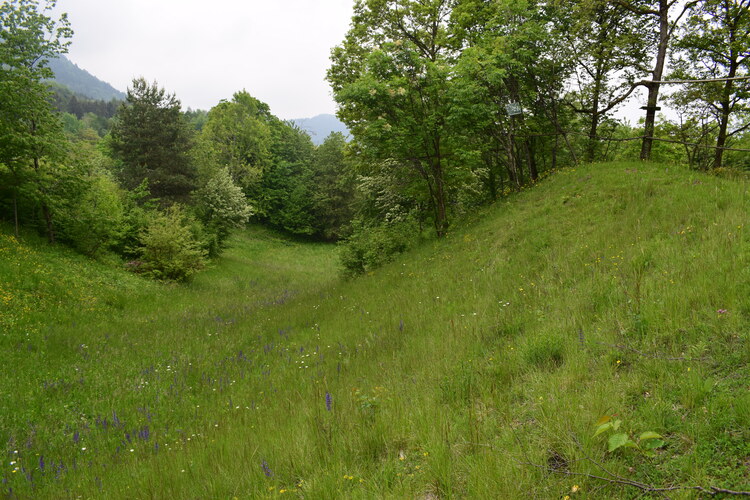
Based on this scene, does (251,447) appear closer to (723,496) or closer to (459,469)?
(459,469)

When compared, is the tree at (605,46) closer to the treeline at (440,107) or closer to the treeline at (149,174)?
the treeline at (440,107)

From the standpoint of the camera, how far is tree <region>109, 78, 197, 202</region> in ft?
87.9

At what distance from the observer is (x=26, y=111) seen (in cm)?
1307

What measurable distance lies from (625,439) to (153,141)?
32.1 meters

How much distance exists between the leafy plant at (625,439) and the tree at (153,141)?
29.9 m

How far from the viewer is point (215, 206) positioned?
29406mm

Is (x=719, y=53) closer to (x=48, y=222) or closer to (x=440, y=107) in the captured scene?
(x=440, y=107)

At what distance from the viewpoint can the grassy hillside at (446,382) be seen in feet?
7.99

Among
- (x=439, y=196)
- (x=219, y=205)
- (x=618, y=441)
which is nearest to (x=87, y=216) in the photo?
(x=219, y=205)

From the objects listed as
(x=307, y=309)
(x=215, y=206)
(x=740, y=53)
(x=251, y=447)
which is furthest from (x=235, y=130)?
(x=251, y=447)

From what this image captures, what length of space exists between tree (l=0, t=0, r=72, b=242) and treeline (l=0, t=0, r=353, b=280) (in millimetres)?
41

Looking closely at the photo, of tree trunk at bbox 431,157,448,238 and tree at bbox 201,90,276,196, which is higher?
tree at bbox 201,90,276,196

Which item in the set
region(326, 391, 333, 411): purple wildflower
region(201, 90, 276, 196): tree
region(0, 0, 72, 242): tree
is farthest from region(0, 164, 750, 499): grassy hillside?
region(201, 90, 276, 196): tree

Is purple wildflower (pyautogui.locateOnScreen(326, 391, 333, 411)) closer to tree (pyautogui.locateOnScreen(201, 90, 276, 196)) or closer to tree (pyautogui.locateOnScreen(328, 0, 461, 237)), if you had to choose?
tree (pyautogui.locateOnScreen(328, 0, 461, 237))
